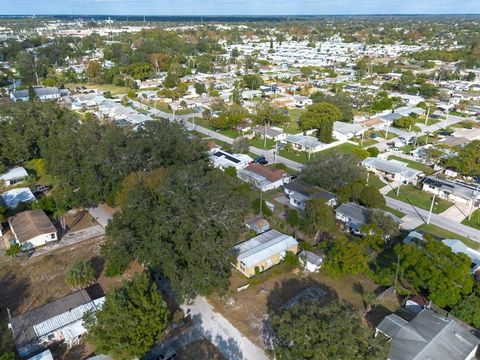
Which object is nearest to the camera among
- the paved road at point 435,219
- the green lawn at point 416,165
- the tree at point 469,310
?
the tree at point 469,310

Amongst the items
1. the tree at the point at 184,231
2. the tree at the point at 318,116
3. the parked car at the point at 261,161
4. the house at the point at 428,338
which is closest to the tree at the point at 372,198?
the tree at the point at 184,231

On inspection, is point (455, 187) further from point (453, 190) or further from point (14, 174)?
point (14, 174)

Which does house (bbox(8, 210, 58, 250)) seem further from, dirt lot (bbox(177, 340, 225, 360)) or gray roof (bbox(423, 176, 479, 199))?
gray roof (bbox(423, 176, 479, 199))

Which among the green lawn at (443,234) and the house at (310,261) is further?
the green lawn at (443,234)

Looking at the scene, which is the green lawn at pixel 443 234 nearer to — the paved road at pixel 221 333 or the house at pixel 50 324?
the paved road at pixel 221 333

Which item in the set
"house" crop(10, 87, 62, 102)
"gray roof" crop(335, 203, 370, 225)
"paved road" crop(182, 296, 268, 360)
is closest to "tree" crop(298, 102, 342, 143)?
"gray roof" crop(335, 203, 370, 225)

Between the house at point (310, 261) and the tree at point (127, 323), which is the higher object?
the tree at point (127, 323)

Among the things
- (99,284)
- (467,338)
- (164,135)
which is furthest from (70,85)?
(467,338)

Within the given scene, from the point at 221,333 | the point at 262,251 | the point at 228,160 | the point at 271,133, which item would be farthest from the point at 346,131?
the point at 221,333
